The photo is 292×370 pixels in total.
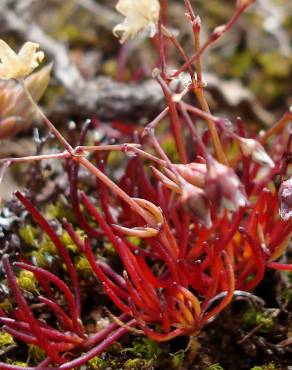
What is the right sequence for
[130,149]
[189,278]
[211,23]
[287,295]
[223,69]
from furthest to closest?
1. [211,23]
2. [223,69]
3. [287,295]
4. [189,278]
5. [130,149]

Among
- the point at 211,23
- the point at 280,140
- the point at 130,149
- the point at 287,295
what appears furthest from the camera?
the point at 211,23

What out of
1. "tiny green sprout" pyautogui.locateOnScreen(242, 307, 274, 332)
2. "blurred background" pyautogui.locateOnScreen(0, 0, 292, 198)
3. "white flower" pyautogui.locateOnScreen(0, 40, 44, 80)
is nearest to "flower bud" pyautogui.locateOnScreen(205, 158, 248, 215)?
"white flower" pyautogui.locateOnScreen(0, 40, 44, 80)

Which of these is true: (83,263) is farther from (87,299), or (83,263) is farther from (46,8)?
(46,8)

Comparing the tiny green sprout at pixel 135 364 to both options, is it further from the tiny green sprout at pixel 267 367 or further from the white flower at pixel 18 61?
the white flower at pixel 18 61

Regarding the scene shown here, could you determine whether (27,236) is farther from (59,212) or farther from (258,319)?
(258,319)

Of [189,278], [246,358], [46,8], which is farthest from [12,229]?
[46,8]

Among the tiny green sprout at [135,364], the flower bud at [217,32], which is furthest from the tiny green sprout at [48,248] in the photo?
the flower bud at [217,32]

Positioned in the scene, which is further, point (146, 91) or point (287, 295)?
point (146, 91)
